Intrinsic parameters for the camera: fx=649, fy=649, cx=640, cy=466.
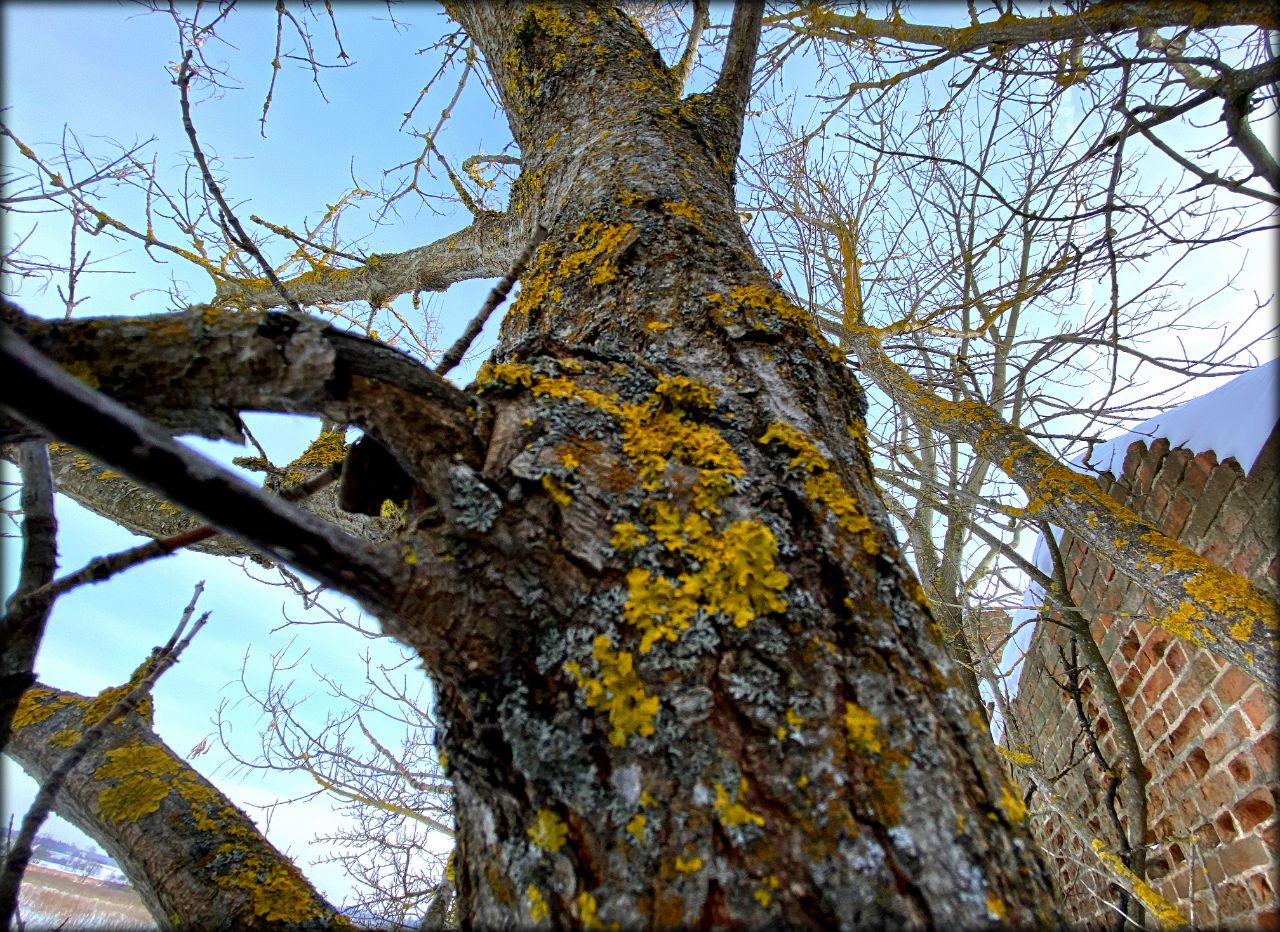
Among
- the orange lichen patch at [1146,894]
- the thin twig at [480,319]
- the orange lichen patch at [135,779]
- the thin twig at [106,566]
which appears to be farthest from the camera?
the orange lichen patch at [1146,894]

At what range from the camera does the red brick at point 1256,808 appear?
1741 millimetres

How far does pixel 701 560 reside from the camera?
76cm

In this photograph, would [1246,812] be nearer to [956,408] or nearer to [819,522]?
[956,408]

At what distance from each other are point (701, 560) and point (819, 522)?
17cm

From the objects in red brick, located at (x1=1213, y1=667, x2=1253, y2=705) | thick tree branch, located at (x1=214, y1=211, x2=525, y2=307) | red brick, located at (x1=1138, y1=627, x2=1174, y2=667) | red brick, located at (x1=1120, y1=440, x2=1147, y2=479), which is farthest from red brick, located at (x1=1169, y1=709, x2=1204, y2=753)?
thick tree branch, located at (x1=214, y1=211, x2=525, y2=307)

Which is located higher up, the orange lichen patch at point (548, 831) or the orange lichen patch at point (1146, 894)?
the orange lichen patch at point (548, 831)

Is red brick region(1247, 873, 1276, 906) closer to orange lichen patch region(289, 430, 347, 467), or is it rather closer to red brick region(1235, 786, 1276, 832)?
red brick region(1235, 786, 1276, 832)

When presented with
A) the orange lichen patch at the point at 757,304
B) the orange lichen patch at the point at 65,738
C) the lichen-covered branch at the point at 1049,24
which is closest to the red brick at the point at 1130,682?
the lichen-covered branch at the point at 1049,24

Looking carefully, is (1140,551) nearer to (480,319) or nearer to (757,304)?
(757,304)

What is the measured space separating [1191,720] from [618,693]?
236cm

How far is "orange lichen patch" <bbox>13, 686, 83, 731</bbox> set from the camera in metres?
1.46

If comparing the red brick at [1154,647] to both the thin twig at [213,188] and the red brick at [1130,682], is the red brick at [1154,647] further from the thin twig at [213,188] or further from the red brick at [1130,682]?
the thin twig at [213,188]

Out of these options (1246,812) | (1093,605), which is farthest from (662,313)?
(1093,605)

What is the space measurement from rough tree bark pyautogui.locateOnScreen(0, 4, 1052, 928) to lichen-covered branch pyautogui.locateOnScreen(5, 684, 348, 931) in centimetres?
53
